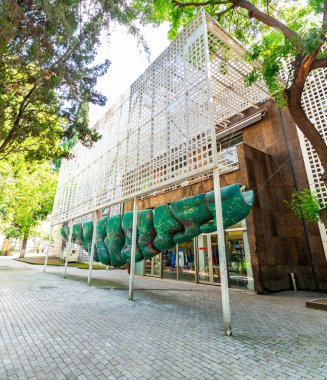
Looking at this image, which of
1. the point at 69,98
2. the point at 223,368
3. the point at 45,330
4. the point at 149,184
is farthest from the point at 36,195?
the point at 223,368

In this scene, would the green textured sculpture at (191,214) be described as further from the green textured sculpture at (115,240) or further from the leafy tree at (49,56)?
the leafy tree at (49,56)

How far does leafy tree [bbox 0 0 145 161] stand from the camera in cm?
536

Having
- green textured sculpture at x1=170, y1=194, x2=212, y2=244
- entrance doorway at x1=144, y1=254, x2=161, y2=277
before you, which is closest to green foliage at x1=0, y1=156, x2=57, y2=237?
entrance doorway at x1=144, y1=254, x2=161, y2=277

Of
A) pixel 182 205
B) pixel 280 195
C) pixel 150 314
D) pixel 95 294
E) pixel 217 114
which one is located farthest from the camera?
pixel 217 114

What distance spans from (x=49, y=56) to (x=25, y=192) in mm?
15264

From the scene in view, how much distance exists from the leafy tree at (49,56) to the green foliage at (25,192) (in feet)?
24.8

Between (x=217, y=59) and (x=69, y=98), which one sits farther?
(x=69, y=98)

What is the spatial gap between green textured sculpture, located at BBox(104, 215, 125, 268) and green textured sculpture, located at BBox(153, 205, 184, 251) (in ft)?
6.69

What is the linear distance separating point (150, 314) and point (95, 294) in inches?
109

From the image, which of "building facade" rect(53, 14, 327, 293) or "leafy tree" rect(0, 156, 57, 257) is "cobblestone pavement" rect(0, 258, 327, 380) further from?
"leafy tree" rect(0, 156, 57, 257)

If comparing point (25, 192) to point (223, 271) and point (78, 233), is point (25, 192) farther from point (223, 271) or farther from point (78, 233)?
point (223, 271)

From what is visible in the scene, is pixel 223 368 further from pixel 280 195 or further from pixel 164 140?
pixel 280 195

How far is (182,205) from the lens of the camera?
5.77 m

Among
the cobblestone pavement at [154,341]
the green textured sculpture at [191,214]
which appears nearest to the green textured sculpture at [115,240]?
the cobblestone pavement at [154,341]
